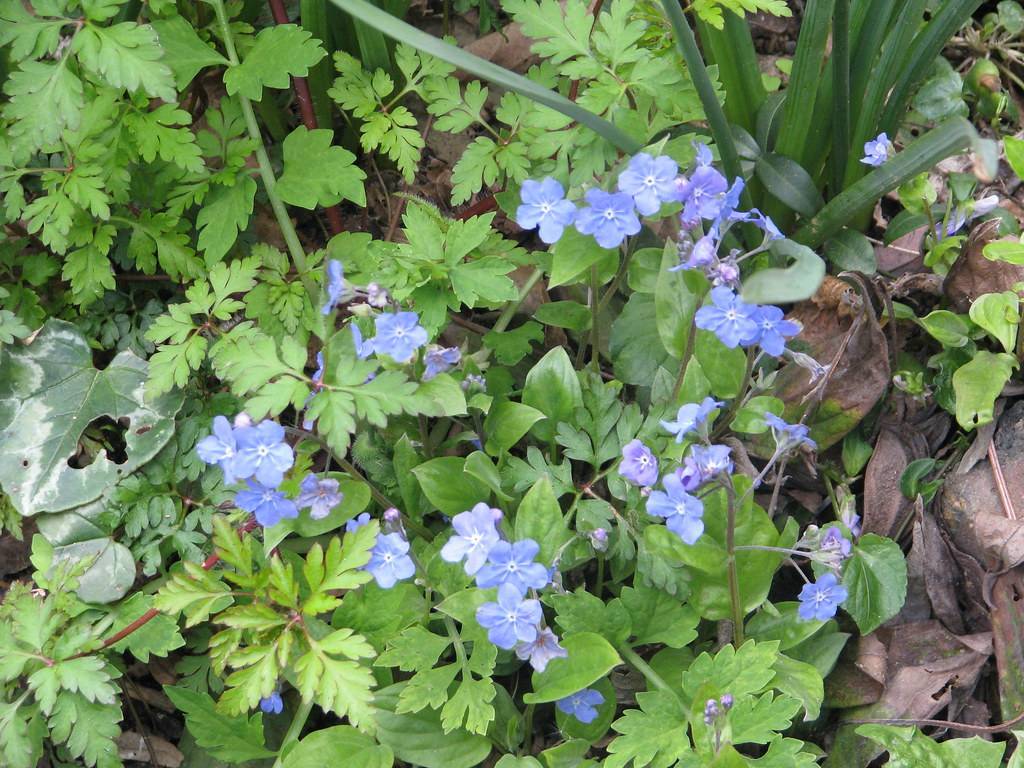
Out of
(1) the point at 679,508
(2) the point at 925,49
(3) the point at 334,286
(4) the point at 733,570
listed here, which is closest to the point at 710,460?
(1) the point at 679,508

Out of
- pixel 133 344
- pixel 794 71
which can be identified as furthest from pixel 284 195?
pixel 794 71

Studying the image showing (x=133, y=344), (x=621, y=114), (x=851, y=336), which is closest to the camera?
(x=621, y=114)

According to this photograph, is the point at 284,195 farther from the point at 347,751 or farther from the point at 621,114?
the point at 347,751

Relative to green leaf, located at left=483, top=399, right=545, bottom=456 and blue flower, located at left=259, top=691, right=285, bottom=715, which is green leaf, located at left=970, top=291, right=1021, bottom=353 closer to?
green leaf, located at left=483, top=399, right=545, bottom=456

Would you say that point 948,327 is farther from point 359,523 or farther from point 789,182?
point 359,523

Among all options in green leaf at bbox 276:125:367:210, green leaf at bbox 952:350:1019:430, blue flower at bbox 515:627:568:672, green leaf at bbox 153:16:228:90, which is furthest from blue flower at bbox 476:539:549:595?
green leaf at bbox 153:16:228:90
